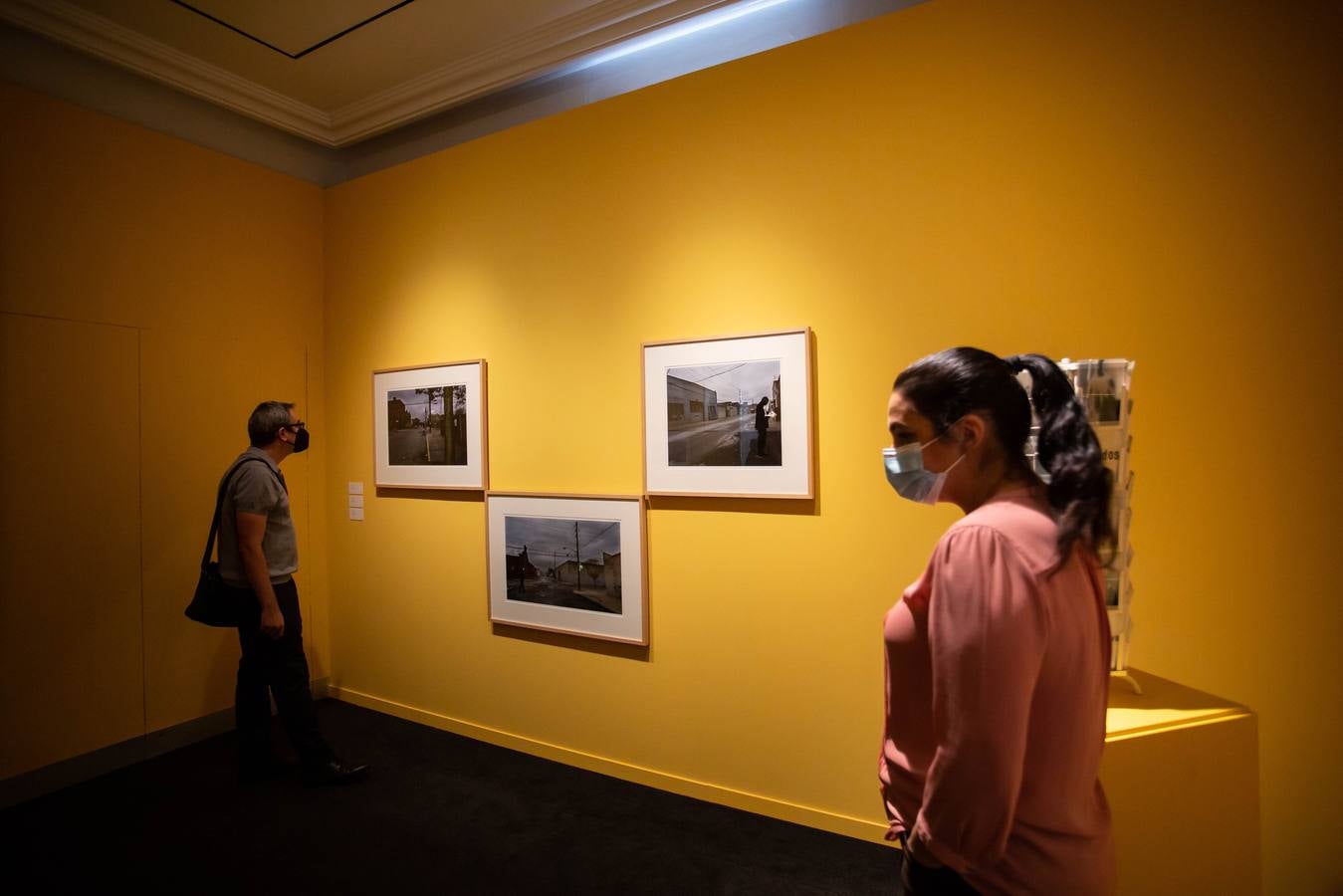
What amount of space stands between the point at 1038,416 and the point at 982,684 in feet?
2.07

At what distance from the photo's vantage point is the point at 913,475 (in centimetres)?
167

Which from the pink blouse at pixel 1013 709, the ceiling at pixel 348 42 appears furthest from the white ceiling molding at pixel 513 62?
the pink blouse at pixel 1013 709

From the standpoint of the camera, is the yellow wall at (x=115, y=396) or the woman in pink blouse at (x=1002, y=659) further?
the yellow wall at (x=115, y=396)

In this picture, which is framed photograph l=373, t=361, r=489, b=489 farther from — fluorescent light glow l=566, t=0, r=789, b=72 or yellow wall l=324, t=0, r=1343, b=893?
fluorescent light glow l=566, t=0, r=789, b=72

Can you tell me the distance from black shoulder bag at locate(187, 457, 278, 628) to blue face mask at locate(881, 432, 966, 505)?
3279 mm

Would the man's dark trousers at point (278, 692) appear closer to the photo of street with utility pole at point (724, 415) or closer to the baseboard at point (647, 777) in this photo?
the baseboard at point (647, 777)

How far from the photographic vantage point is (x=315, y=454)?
16.8 feet

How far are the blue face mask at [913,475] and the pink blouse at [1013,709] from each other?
24 centimetres

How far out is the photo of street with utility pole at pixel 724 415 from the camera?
10.9 feet

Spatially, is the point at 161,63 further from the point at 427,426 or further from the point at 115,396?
the point at 427,426

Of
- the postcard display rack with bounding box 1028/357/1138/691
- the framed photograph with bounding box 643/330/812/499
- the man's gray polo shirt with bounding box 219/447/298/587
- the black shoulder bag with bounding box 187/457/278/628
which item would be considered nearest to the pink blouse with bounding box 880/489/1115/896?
the postcard display rack with bounding box 1028/357/1138/691

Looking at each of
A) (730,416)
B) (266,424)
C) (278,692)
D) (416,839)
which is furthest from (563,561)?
(266,424)

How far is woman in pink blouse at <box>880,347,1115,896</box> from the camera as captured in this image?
119 centimetres

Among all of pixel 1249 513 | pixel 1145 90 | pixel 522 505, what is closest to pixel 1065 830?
pixel 1249 513
